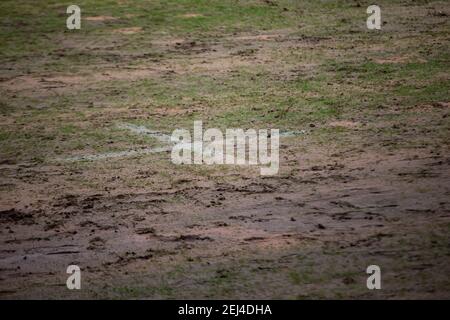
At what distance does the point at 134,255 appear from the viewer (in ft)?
17.0

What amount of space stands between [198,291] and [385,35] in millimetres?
7672

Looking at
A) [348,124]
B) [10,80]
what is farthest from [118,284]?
[10,80]

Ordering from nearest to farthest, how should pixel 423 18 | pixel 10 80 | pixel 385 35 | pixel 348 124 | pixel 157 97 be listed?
pixel 348 124 < pixel 157 97 < pixel 10 80 < pixel 385 35 < pixel 423 18

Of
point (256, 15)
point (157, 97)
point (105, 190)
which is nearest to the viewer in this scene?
point (105, 190)

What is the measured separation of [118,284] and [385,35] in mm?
7737

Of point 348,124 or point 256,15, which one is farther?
point 256,15

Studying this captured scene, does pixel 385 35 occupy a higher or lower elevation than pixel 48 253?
higher

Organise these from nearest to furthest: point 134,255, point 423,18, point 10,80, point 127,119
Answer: point 134,255
point 127,119
point 10,80
point 423,18

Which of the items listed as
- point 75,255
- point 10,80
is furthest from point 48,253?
point 10,80

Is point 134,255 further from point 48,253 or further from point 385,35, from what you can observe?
point 385,35

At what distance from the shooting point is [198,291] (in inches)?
181
